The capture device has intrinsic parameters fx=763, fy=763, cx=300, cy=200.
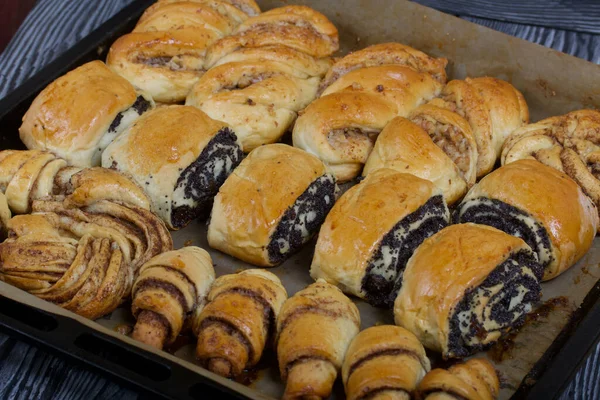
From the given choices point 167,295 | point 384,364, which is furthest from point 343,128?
point 384,364

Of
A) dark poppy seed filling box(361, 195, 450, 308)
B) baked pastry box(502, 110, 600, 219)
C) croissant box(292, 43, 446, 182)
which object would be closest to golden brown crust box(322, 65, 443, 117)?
croissant box(292, 43, 446, 182)

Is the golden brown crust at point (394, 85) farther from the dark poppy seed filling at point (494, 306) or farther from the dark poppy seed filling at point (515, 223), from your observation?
the dark poppy seed filling at point (494, 306)

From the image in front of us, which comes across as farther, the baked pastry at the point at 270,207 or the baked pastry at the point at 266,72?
the baked pastry at the point at 266,72

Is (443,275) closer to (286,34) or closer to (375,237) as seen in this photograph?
(375,237)

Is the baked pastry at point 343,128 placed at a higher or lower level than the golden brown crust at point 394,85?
lower

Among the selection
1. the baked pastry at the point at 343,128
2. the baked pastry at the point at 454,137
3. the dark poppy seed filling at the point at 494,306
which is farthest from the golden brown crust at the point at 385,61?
the dark poppy seed filling at the point at 494,306
